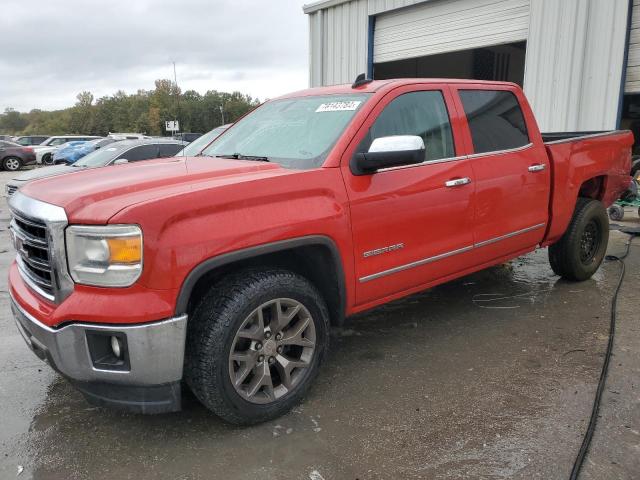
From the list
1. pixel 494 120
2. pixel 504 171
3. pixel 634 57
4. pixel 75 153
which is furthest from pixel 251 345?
pixel 75 153

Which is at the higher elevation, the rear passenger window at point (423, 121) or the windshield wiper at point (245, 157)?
the rear passenger window at point (423, 121)

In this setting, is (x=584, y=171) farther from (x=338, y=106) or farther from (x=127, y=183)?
(x=127, y=183)

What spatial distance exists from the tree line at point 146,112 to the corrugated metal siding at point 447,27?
216 feet

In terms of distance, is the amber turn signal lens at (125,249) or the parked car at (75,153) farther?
the parked car at (75,153)

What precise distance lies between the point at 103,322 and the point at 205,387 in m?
0.58

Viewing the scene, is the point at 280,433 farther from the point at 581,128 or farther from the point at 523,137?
the point at 581,128

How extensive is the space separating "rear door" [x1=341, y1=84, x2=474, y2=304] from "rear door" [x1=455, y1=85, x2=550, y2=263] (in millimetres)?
166

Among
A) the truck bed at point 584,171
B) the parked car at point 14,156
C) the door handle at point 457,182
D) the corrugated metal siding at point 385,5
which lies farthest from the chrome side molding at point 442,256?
the parked car at point 14,156

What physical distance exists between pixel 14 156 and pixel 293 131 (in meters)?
24.5

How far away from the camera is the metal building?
881 cm

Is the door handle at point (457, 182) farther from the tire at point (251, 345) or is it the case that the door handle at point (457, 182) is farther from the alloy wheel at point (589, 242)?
the alloy wheel at point (589, 242)

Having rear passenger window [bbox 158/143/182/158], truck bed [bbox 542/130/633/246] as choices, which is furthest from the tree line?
truck bed [bbox 542/130/633/246]

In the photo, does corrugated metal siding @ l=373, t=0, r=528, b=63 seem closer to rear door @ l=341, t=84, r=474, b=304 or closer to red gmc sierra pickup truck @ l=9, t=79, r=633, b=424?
red gmc sierra pickup truck @ l=9, t=79, r=633, b=424

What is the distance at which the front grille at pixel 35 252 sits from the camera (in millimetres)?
2420
